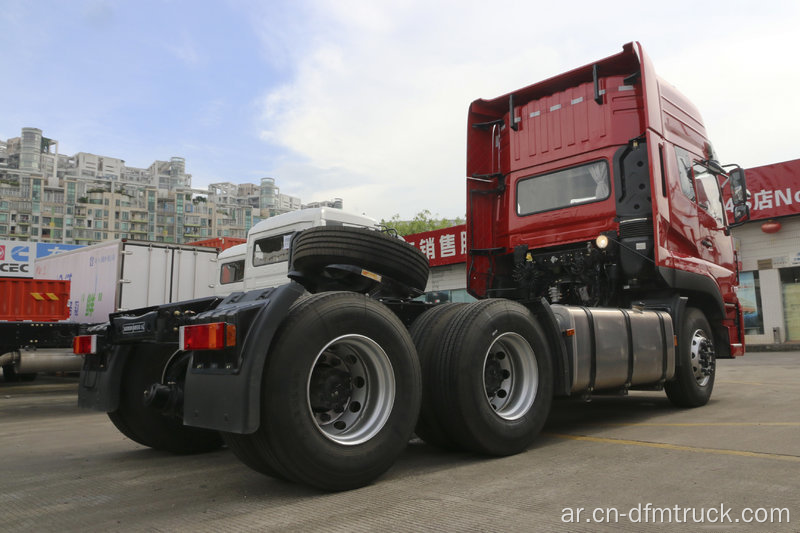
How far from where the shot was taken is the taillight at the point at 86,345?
4562mm

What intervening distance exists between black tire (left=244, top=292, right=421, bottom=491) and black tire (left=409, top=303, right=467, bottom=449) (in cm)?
40

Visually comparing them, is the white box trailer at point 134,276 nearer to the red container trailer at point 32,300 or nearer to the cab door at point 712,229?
the red container trailer at point 32,300

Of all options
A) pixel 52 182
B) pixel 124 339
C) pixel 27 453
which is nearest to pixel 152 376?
pixel 124 339

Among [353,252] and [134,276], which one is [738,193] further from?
[134,276]

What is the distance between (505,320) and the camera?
14.8 ft

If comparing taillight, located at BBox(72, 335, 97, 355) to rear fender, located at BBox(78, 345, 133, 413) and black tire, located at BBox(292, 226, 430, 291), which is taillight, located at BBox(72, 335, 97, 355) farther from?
black tire, located at BBox(292, 226, 430, 291)

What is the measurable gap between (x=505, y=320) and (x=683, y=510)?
1.82 meters

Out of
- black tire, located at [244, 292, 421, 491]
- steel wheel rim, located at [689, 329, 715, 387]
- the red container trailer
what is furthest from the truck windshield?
the red container trailer

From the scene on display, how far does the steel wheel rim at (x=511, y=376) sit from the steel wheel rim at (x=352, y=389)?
110 centimetres

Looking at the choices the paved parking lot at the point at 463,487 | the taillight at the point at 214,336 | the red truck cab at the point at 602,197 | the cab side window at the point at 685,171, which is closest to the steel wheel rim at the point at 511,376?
the paved parking lot at the point at 463,487

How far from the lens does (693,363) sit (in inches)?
266

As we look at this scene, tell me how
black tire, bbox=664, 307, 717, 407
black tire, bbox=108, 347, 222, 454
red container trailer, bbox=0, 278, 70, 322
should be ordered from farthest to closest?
red container trailer, bbox=0, 278, 70, 322, black tire, bbox=664, 307, 717, 407, black tire, bbox=108, 347, 222, 454

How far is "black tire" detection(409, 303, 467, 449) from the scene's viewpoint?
4.26 meters

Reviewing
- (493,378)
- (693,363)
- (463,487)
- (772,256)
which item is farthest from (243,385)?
(772,256)
